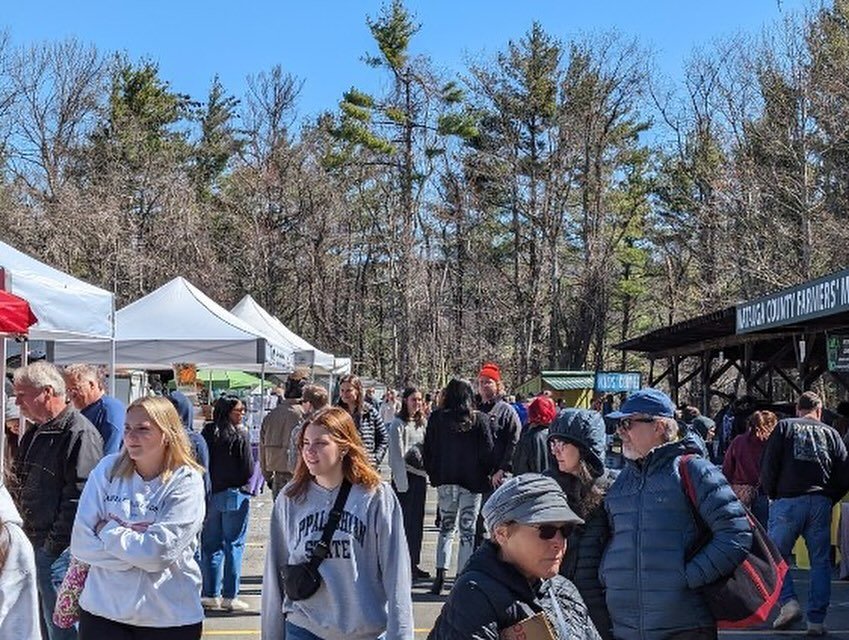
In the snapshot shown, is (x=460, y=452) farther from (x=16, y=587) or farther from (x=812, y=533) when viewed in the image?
(x=16, y=587)

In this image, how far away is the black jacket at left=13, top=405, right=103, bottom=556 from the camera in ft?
18.1

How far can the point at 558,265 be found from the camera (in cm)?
5053

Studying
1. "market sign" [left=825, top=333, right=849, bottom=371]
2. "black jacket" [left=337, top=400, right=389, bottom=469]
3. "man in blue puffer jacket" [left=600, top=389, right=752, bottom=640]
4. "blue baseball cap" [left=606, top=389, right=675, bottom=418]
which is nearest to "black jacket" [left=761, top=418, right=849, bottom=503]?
"black jacket" [left=337, top=400, right=389, bottom=469]

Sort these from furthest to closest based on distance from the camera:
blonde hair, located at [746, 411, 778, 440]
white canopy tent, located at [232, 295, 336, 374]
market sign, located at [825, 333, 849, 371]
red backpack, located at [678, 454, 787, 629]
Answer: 1. white canopy tent, located at [232, 295, 336, 374]
2. market sign, located at [825, 333, 849, 371]
3. blonde hair, located at [746, 411, 778, 440]
4. red backpack, located at [678, 454, 787, 629]

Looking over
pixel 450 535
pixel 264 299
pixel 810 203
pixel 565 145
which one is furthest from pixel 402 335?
pixel 450 535

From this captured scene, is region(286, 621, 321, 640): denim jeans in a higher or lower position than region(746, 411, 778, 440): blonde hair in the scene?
lower

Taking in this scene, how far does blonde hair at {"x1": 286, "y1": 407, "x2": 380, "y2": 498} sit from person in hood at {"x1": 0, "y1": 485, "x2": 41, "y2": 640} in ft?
3.78

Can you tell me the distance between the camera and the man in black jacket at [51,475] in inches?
217

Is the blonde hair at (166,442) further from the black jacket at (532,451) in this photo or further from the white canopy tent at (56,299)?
the black jacket at (532,451)

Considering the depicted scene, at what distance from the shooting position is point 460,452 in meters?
9.43

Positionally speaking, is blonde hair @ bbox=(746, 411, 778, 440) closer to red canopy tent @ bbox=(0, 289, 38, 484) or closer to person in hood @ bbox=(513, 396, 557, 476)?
person in hood @ bbox=(513, 396, 557, 476)

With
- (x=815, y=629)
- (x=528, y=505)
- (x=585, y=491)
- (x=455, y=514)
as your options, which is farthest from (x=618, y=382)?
(x=528, y=505)

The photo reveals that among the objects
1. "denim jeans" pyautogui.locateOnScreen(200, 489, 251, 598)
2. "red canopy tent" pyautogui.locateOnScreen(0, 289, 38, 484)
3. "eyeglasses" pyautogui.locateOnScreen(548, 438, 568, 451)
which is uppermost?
"red canopy tent" pyautogui.locateOnScreen(0, 289, 38, 484)

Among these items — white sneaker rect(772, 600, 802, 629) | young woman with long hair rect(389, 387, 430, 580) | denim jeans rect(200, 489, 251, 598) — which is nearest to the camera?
white sneaker rect(772, 600, 802, 629)
